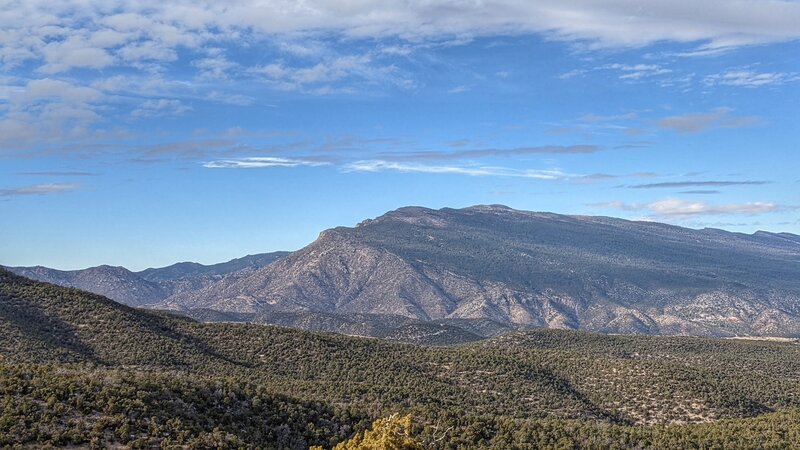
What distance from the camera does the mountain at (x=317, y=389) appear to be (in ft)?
133

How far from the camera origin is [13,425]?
36031 millimetres

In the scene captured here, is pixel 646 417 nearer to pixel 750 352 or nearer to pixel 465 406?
pixel 465 406

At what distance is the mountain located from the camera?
40.6 metres

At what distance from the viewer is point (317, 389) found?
65.2m

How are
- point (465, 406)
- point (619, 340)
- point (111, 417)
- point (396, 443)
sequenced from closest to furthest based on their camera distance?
point (396, 443)
point (111, 417)
point (465, 406)
point (619, 340)

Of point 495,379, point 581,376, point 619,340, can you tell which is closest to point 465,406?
point 495,379

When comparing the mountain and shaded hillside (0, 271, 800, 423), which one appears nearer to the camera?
the mountain

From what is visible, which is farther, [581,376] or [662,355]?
[662,355]

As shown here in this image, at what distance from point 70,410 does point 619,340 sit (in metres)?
117

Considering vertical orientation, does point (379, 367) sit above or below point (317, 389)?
above

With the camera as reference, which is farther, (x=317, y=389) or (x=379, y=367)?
(x=379, y=367)

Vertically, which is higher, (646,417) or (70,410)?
(70,410)

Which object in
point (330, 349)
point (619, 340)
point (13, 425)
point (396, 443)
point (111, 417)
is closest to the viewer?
point (396, 443)

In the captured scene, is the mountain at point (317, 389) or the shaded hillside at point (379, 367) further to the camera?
the shaded hillside at point (379, 367)
